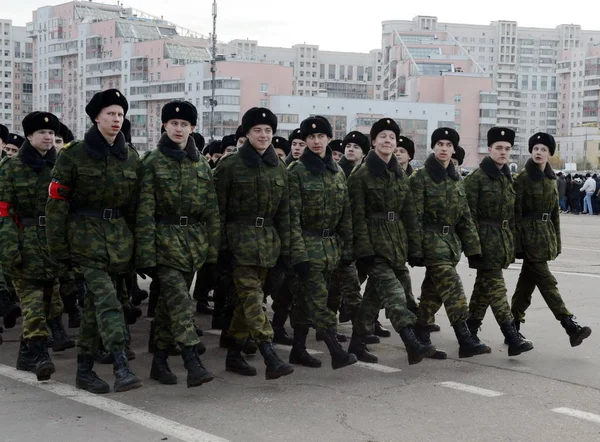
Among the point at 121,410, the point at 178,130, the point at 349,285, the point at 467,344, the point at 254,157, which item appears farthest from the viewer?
the point at 349,285

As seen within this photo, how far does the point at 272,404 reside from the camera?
6492 millimetres

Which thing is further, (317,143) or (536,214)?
(536,214)

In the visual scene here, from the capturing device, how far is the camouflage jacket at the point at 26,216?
24.9 feet

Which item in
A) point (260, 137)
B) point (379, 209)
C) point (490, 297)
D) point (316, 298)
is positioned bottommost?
point (490, 297)

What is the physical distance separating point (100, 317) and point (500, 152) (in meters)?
3.91

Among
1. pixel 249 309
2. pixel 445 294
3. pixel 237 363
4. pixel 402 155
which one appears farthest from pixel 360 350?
pixel 402 155

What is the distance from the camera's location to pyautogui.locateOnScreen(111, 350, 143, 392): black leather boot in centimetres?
654

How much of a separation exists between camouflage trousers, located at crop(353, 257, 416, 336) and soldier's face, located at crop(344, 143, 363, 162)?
254 centimetres

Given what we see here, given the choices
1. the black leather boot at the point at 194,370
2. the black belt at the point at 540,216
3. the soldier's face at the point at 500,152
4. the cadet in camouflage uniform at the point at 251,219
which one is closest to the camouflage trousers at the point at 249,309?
the cadet in camouflage uniform at the point at 251,219

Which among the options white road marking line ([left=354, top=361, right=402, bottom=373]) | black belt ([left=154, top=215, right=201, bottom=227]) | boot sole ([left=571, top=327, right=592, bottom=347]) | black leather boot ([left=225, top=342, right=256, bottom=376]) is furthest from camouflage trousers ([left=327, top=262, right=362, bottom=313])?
black belt ([left=154, top=215, right=201, bottom=227])

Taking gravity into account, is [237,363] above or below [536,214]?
below

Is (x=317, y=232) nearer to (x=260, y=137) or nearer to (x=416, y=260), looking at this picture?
(x=260, y=137)

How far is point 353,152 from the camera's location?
34.8 feet

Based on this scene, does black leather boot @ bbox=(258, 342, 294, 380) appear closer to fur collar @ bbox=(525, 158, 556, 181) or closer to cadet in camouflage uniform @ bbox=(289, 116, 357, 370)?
cadet in camouflage uniform @ bbox=(289, 116, 357, 370)
